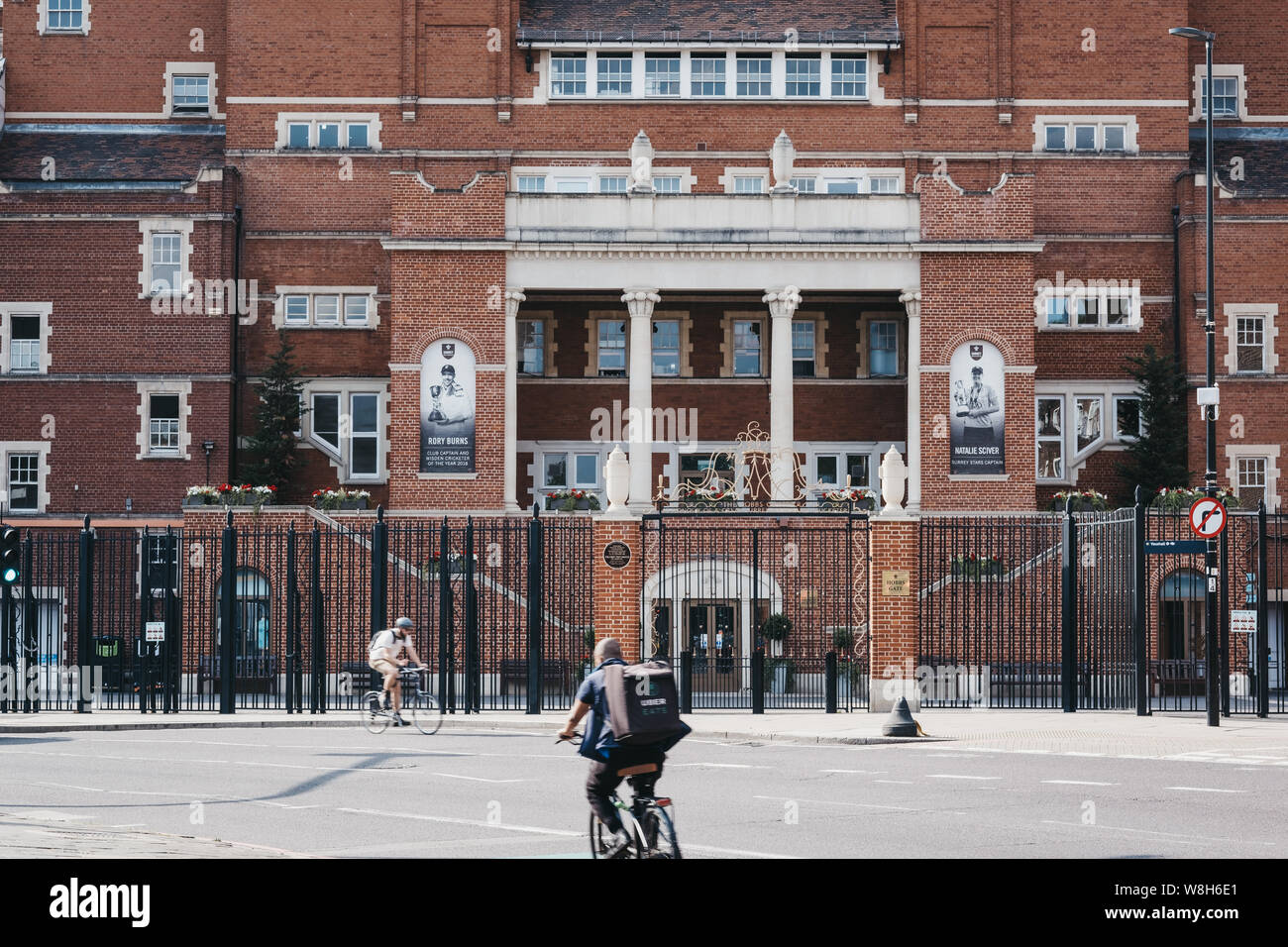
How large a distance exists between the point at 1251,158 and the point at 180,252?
29.2 meters

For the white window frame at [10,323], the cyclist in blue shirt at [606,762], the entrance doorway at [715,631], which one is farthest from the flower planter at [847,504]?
the white window frame at [10,323]

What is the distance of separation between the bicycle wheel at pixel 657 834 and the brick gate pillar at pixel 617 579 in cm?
1985

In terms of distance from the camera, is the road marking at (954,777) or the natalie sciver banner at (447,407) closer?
the road marking at (954,777)

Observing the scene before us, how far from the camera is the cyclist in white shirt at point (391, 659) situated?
93.6ft

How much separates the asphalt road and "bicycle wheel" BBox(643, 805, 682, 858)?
1.47m

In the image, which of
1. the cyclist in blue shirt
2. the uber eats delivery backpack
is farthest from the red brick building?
the uber eats delivery backpack

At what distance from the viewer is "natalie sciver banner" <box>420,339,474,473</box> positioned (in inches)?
1793

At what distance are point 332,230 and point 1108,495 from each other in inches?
883

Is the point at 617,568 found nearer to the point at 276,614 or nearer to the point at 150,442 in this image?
the point at 276,614

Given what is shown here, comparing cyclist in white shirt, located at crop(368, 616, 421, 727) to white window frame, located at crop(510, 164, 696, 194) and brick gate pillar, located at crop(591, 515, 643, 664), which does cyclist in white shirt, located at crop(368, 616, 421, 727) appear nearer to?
brick gate pillar, located at crop(591, 515, 643, 664)

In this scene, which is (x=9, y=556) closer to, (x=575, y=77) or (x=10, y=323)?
(x=10, y=323)

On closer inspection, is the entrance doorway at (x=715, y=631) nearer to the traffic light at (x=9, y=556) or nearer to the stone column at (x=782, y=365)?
the stone column at (x=782, y=365)

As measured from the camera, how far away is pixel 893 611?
105 ft

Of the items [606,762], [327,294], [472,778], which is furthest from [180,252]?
[606,762]
